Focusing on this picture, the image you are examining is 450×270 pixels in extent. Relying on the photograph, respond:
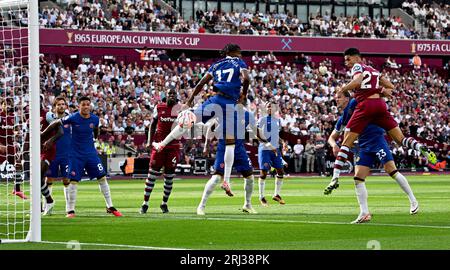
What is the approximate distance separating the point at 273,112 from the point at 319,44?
41.0 m

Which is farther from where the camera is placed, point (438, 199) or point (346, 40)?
point (346, 40)

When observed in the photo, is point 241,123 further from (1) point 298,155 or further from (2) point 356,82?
(1) point 298,155

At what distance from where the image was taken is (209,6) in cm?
6556

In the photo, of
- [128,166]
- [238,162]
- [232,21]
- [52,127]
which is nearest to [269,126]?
[238,162]

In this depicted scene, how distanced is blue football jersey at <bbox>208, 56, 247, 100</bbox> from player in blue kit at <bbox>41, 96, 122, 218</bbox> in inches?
115

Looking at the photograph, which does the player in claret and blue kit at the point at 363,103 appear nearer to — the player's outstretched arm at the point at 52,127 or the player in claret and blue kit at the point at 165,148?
the player in claret and blue kit at the point at 165,148

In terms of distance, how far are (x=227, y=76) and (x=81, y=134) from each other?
3419 millimetres

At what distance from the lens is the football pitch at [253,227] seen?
1282 cm

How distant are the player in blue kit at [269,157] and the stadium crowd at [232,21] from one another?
32.9 m

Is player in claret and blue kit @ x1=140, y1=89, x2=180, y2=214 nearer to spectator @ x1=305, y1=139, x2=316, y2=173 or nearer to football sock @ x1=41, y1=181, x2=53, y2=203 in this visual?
football sock @ x1=41, y1=181, x2=53, y2=203

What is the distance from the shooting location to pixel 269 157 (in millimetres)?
24766

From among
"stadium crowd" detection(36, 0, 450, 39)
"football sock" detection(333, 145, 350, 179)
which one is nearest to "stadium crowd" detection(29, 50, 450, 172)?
"stadium crowd" detection(36, 0, 450, 39)

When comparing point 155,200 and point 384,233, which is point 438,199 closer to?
point 155,200
